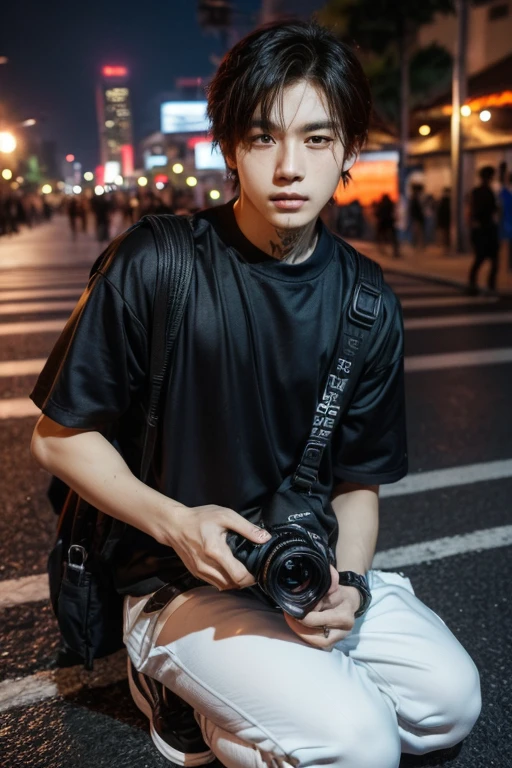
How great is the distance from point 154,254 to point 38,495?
2.75 meters

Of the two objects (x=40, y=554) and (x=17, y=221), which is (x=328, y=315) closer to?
(x=40, y=554)

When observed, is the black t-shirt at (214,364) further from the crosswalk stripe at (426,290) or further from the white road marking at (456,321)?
the crosswalk stripe at (426,290)

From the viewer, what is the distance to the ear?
2.01 meters

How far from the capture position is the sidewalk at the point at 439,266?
13.5 meters

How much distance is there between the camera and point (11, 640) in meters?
2.77

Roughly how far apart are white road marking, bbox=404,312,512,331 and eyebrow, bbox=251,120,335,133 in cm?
737

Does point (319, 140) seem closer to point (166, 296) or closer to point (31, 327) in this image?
point (166, 296)

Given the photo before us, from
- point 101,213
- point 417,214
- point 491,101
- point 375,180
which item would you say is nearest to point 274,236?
point 417,214

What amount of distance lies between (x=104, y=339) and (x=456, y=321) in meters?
8.30

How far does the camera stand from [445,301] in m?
11.4

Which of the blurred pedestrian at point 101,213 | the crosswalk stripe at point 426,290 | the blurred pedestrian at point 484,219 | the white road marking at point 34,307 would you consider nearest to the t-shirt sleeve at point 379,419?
the white road marking at point 34,307

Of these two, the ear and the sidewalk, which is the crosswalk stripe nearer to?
the sidewalk

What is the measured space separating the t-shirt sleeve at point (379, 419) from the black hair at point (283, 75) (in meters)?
0.51

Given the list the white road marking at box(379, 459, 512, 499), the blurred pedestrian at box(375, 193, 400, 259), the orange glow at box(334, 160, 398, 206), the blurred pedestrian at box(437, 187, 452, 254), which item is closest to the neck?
the white road marking at box(379, 459, 512, 499)
